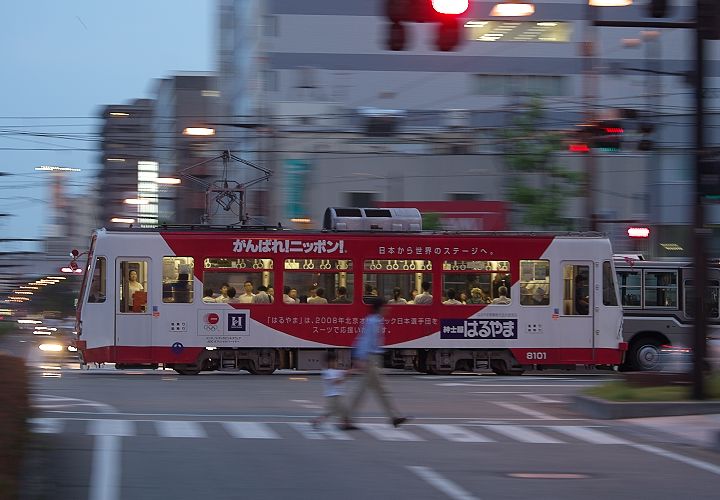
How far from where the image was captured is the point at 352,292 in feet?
88.7

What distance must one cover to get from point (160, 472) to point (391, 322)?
631 inches

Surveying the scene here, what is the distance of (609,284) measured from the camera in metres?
27.6

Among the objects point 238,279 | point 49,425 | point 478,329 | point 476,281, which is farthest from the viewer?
point 476,281

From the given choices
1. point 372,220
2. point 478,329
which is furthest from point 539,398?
point 372,220

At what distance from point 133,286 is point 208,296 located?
1.76m

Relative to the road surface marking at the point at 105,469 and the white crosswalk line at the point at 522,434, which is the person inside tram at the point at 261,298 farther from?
the road surface marking at the point at 105,469

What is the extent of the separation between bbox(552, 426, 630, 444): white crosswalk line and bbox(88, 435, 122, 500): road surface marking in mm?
6060

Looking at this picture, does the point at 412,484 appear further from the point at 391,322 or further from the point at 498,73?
the point at 498,73

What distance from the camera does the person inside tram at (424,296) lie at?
89.6 ft

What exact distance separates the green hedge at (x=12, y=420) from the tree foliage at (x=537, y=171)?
1273 inches

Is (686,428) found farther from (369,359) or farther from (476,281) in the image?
(476,281)

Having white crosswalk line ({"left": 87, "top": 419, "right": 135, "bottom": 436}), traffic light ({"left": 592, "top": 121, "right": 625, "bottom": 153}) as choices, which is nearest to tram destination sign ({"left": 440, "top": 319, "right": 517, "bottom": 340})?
traffic light ({"left": 592, "top": 121, "right": 625, "bottom": 153})

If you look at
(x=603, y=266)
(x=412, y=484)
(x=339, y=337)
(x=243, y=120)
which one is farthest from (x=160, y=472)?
(x=243, y=120)

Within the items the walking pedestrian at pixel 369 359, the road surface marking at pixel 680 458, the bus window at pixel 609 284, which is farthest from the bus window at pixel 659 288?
the walking pedestrian at pixel 369 359
